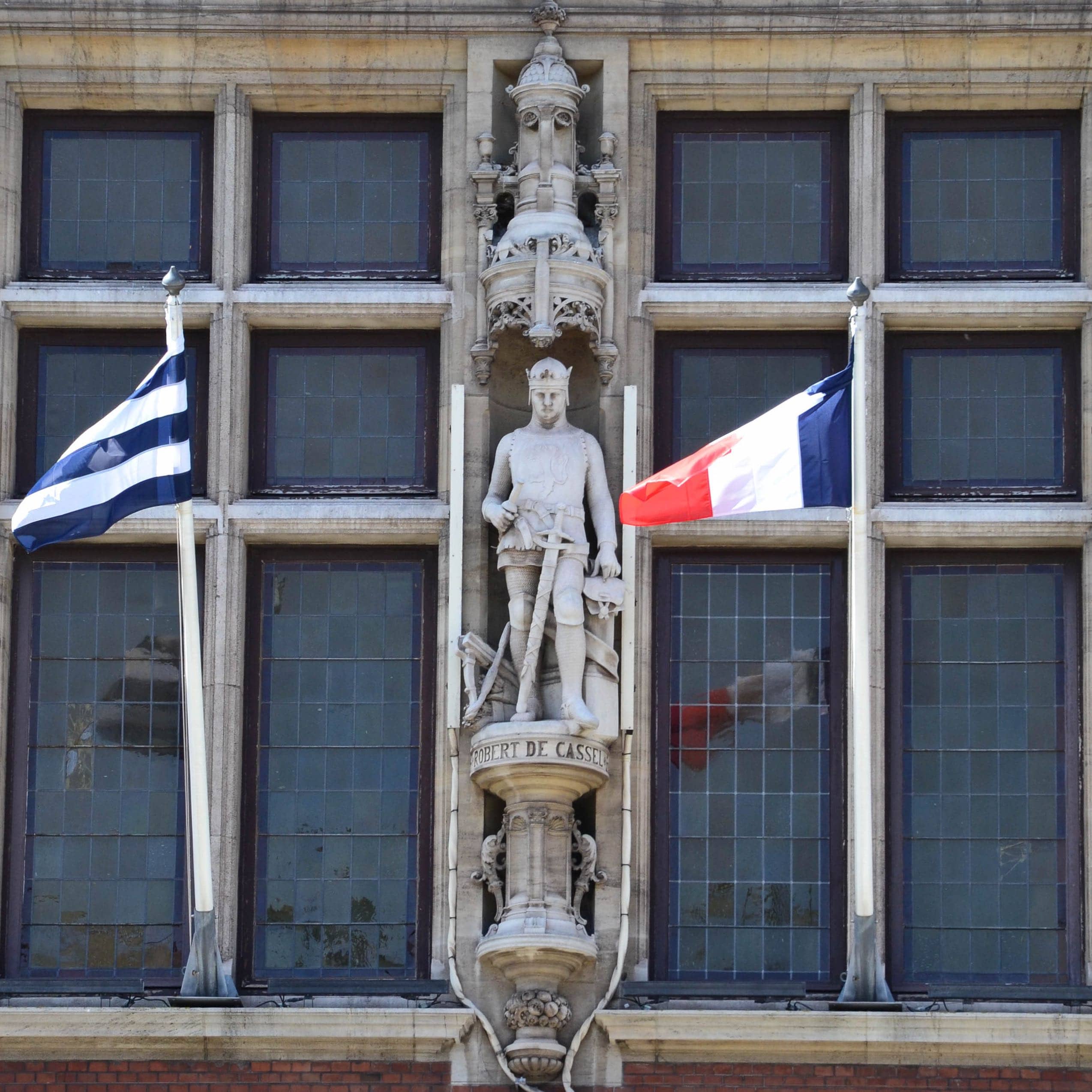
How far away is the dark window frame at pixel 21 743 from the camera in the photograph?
26.5 metres

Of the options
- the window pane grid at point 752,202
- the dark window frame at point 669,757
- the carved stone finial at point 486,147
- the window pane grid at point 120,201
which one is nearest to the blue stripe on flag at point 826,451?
the dark window frame at point 669,757

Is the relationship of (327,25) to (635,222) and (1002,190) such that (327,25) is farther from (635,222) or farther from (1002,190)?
(1002,190)

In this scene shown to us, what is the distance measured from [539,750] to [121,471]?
328 centimetres

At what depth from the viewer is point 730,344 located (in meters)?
27.6

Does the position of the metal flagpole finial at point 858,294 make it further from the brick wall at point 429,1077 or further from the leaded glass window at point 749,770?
the brick wall at point 429,1077

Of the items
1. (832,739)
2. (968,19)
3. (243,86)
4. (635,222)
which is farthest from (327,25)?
(832,739)

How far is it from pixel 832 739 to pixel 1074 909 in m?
1.97

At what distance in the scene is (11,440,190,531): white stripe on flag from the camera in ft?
84.2

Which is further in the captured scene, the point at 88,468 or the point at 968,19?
the point at 968,19

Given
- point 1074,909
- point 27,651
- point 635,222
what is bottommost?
point 1074,909

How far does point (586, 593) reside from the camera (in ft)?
85.9

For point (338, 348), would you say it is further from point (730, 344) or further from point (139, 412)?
point (730, 344)

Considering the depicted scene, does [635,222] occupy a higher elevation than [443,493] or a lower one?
higher

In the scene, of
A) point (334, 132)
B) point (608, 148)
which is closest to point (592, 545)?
point (608, 148)
